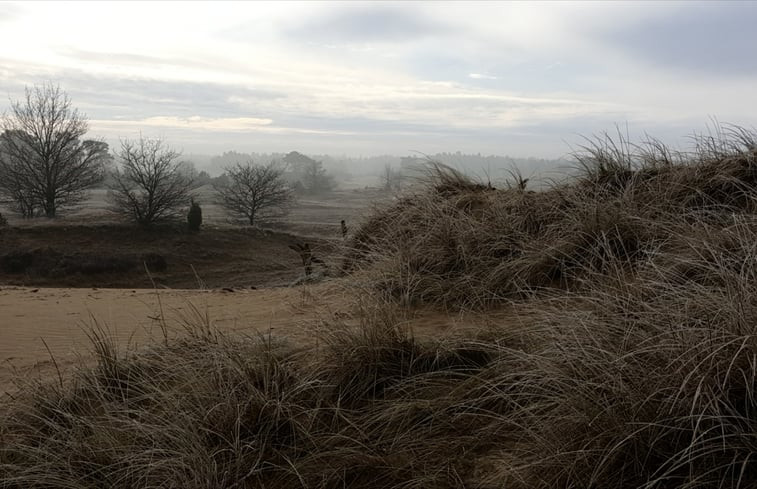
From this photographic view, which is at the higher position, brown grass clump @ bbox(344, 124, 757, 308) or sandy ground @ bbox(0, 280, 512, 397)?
brown grass clump @ bbox(344, 124, 757, 308)

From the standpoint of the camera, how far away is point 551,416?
2.88 metres

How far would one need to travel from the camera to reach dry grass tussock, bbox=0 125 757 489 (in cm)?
255

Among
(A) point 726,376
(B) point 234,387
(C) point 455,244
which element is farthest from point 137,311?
(A) point 726,376

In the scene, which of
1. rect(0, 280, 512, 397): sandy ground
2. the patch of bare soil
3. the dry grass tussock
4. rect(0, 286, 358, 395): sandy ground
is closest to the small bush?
the patch of bare soil

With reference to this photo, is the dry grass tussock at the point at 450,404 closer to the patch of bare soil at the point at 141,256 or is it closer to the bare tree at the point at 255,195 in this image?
the patch of bare soil at the point at 141,256

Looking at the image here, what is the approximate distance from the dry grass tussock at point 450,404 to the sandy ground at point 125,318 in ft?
2.31

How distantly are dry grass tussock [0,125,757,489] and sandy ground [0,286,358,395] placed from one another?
70 cm

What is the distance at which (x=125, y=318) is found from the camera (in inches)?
311

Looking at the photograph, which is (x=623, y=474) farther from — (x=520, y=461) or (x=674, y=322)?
(x=674, y=322)

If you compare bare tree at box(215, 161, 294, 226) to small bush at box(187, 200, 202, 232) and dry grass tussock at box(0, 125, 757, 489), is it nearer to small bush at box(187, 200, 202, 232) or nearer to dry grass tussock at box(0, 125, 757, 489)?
small bush at box(187, 200, 202, 232)

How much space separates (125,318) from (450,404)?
582cm

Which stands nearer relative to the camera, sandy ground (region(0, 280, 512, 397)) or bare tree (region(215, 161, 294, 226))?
sandy ground (region(0, 280, 512, 397))

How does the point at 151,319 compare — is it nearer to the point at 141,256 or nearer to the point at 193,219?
the point at 141,256

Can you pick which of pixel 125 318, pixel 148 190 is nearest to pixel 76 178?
pixel 148 190
